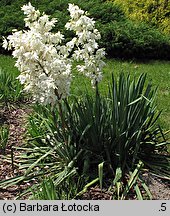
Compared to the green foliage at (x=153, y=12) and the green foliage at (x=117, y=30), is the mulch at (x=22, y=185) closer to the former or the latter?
the green foliage at (x=117, y=30)

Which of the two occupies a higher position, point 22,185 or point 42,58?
point 42,58

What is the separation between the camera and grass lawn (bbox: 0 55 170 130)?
24.4 ft

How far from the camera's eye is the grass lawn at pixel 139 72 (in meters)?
7.43

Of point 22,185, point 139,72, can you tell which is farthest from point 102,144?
point 139,72

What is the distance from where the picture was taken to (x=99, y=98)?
4.56m

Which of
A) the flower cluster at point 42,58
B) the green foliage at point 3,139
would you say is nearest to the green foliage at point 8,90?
the green foliage at point 3,139

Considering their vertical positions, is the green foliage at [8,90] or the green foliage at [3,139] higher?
→ the green foliage at [8,90]

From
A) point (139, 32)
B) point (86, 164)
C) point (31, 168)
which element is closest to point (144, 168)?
point (86, 164)

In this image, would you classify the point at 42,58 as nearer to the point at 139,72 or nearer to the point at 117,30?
the point at 139,72

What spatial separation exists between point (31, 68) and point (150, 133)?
59.1 inches

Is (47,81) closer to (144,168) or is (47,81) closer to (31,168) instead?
(31,168)

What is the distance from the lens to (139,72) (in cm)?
857

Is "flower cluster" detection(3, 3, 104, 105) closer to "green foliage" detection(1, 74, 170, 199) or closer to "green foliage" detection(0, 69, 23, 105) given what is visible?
"green foliage" detection(1, 74, 170, 199)

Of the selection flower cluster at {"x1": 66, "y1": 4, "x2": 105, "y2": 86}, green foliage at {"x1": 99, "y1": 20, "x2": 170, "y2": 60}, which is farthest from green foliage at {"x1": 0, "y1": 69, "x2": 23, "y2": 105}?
green foliage at {"x1": 99, "y1": 20, "x2": 170, "y2": 60}
